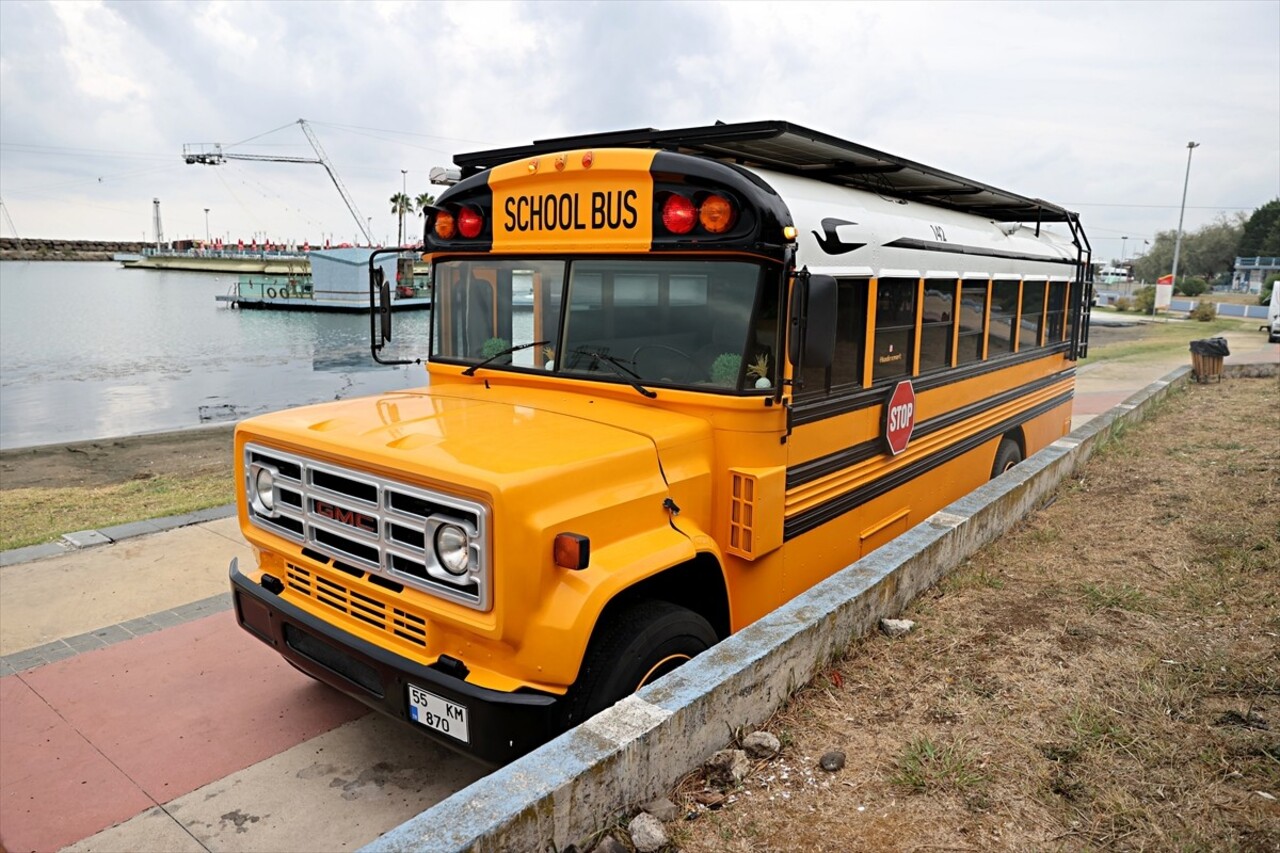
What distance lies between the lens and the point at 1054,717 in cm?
337

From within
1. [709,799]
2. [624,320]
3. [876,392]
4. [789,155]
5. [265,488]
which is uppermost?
[789,155]

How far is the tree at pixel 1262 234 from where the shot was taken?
8429 centimetres

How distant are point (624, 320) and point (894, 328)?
1.88 metres

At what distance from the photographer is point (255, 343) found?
40500 millimetres

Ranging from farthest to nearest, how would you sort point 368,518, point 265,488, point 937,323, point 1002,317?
point 1002,317 < point 937,323 < point 265,488 < point 368,518

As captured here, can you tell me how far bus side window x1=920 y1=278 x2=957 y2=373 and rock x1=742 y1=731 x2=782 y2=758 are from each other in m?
3.16

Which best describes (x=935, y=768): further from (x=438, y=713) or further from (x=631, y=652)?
(x=438, y=713)

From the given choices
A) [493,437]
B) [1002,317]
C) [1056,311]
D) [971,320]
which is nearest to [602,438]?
[493,437]

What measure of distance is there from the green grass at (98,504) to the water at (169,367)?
7080 millimetres

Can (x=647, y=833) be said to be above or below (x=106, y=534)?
above

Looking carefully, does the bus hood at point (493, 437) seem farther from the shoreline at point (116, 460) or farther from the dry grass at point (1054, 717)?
the shoreline at point (116, 460)

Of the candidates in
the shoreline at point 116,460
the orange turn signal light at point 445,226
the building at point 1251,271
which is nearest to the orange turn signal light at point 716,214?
the orange turn signal light at point 445,226

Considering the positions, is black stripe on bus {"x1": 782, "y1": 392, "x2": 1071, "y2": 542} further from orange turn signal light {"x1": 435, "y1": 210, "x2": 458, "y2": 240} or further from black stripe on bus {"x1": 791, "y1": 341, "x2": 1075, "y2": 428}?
orange turn signal light {"x1": 435, "y1": 210, "x2": 458, "y2": 240}

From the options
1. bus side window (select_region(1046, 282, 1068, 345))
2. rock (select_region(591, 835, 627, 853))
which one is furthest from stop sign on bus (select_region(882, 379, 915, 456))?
bus side window (select_region(1046, 282, 1068, 345))
